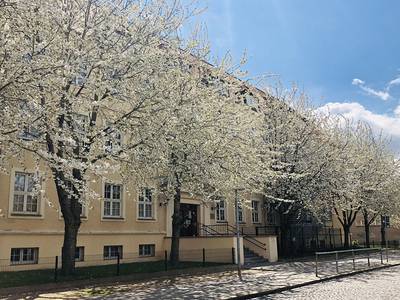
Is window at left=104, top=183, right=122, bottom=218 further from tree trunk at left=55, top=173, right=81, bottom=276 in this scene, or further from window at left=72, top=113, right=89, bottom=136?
window at left=72, top=113, right=89, bottom=136

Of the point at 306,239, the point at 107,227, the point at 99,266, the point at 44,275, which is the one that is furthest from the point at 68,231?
the point at 306,239

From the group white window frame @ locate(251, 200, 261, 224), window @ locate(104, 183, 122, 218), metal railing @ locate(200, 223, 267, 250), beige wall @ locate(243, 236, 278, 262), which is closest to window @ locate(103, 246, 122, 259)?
window @ locate(104, 183, 122, 218)

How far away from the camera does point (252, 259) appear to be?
24.7m

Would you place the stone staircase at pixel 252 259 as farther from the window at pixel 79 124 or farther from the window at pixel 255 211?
the window at pixel 79 124

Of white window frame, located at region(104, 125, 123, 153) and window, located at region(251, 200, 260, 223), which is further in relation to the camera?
window, located at region(251, 200, 260, 223)

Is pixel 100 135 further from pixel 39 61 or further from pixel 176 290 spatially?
pixel 176 290

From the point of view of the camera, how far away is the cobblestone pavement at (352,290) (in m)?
12.6

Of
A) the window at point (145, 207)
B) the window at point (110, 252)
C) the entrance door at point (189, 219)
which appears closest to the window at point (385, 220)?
the entrance door at point (189, 219)

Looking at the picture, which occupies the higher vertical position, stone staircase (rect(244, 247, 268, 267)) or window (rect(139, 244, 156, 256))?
window (rect(139, 244, 156, 256))

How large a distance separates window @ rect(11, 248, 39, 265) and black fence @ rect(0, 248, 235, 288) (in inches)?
3.5

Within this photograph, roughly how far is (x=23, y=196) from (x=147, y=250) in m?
7.90

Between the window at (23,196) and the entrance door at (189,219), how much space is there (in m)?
10.3

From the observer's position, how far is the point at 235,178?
1816 cm

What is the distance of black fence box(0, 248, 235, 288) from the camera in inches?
614
